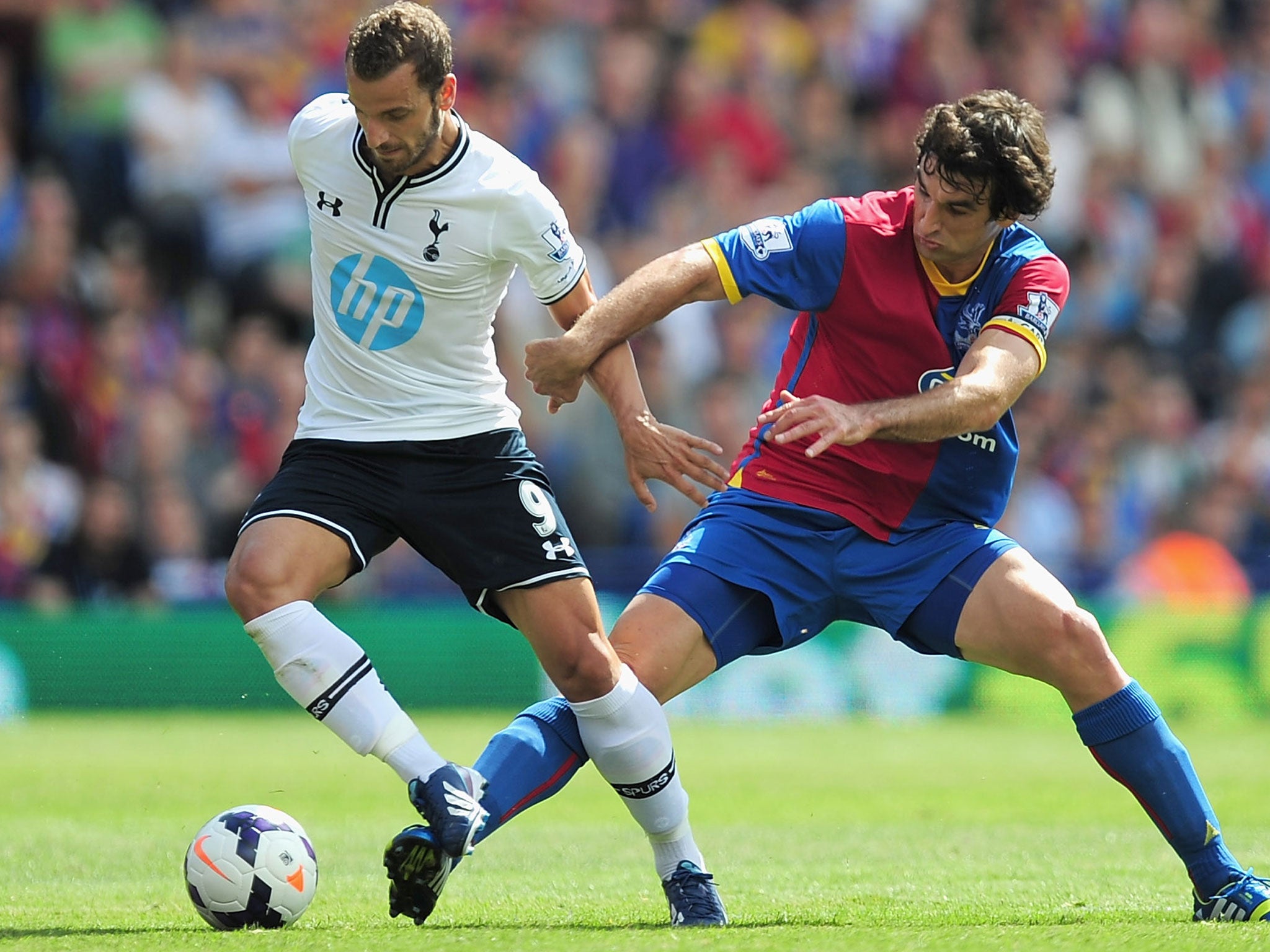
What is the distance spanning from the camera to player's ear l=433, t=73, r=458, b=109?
531cm

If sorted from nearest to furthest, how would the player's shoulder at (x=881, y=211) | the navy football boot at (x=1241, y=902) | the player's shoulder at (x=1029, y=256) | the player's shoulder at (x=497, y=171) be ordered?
the navy football boot at (x=1241, y=902) < the player's shoulder at (x=497, y=171) < the player's shoulder at (x=1029, y=256) < the player's shoulder at (x=881, y=211)

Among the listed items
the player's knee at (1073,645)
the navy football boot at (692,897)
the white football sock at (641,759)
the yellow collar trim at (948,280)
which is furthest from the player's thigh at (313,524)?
the player's knee at (1073,645)

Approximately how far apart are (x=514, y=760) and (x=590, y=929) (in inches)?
25.1

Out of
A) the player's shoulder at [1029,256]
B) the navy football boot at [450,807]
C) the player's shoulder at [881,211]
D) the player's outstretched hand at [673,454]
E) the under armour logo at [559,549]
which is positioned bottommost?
the navy football boot at [450,807]

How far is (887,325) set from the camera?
18.6 feet

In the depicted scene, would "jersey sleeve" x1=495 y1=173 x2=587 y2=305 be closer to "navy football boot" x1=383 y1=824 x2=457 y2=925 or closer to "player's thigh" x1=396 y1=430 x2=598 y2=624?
"player's thigh" x1=396 y1=430 x2=598 y2=624

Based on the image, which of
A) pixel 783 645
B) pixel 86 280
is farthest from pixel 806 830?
pixel 86 280

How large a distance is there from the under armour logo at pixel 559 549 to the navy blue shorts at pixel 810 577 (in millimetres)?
268

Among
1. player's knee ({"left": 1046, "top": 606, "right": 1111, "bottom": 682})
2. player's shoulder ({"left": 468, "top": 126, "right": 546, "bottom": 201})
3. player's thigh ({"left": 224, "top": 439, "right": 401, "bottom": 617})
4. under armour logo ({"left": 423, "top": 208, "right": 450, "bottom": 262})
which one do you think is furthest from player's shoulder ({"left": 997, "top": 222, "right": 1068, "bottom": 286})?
player's thigh ({"left": 224, "top": 439, "right": 401, "bottom": 617})

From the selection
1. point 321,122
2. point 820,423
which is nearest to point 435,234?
point 321,122

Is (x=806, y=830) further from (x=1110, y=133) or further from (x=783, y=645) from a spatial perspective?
(x=1110, y=133)

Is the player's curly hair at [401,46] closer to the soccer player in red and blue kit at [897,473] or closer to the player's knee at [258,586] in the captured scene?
the soccer player in red and blue kit at [897,473]

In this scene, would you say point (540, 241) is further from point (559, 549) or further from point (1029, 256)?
point (1029, 256)

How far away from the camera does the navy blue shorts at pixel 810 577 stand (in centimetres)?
552
